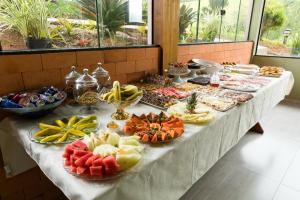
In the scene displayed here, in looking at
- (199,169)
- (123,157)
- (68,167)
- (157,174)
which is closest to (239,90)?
(199,169)

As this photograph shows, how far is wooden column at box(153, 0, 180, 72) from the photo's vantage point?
6.06ft

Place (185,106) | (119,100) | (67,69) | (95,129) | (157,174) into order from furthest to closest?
(67,69)
(185,106)
(119,100)
(95,129)
(157,174)

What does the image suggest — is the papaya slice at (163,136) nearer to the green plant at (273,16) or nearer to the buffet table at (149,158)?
the buffet table at (149,158)

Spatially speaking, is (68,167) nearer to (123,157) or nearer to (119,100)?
(123,157)

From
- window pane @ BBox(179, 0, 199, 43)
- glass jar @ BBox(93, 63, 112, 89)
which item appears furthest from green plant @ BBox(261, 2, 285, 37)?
glass jar @ BBox(93, 63, 112, 89)

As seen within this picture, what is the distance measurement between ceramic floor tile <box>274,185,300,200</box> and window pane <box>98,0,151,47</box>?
63.0 inches

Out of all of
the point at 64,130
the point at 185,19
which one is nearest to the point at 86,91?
Answer: the point at 64,130

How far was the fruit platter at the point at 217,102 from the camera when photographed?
124 centimetres

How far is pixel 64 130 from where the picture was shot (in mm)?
904

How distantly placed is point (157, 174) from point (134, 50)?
47.4 inches

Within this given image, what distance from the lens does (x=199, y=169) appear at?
1066 millimetres

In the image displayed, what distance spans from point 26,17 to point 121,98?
78cm

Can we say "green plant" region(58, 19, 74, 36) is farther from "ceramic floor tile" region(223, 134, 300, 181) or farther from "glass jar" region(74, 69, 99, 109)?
"ceramic floor tile" region(223, 134, 300, 181)

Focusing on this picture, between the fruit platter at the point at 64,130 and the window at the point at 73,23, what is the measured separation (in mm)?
593
